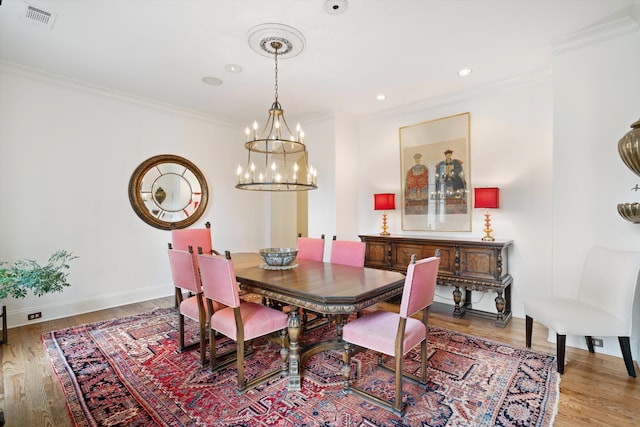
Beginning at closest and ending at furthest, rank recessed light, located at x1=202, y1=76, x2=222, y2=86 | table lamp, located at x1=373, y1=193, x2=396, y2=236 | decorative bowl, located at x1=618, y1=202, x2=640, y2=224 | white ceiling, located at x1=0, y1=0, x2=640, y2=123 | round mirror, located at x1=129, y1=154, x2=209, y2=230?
decorative bowl, located at x1=618, y1=202, x2=640, y2=224
white ceiling, located at x1=0, y1=0, x2=640, y2=123
recessed light, located at x1=202, y1=76, x2=222, y2=86
round mirror, located at x1=129, y1=154, x2=209, y2=230
table lamp, located at x1=373, y1=193, x2=396, y2=236

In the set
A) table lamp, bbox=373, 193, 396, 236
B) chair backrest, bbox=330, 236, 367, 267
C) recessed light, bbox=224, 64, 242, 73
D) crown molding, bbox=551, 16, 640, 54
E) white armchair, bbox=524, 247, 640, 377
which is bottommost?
white armchair, bbox=524, 247, 640, 377

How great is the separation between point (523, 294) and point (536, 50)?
264 cm

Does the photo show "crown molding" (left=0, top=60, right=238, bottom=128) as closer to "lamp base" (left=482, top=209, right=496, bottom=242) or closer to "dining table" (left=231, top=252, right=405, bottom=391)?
"dining table" (left=231, top=252, right=405, bottom=391)

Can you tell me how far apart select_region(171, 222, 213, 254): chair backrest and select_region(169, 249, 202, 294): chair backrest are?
1.10 metres

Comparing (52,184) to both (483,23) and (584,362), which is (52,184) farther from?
(584,362)

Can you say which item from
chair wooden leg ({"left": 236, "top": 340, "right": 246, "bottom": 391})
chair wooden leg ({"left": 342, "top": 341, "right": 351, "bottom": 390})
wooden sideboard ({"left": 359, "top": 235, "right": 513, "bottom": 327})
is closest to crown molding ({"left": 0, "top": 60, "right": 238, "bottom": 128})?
wooden sideboard ({"left": 359, "top": 235, "right": 513, "bottom": 327})

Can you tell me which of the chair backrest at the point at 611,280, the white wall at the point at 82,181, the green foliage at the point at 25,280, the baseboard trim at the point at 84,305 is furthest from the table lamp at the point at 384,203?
the green foliage at the point at 25,280

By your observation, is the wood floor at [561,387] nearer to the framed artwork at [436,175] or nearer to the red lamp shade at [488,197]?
the red lamp shade at [488,197]

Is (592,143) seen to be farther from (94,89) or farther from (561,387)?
(94,89)

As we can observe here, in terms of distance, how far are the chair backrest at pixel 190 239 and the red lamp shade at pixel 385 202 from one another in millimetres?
2450

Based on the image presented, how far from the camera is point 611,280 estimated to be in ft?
7.88

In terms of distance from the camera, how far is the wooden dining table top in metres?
1.89

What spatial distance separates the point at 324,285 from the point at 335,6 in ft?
6.90

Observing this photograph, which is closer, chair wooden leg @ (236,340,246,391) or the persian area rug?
the persian area rug
